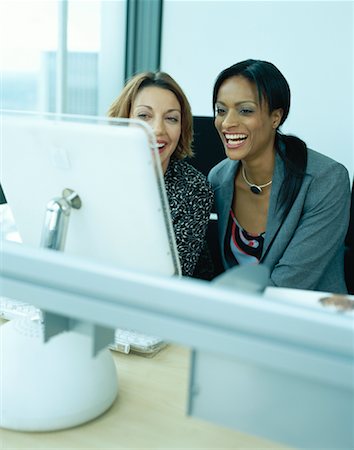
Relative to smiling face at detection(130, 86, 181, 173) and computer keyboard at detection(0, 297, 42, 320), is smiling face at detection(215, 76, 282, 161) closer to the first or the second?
smiling face at detection(130, 86, 181, 173)

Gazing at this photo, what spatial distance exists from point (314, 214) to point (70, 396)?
107 cm

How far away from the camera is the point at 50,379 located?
877 mm

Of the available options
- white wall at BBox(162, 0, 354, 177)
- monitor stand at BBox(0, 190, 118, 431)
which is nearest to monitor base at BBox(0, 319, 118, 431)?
monitor stand at BBox(0, 190, 118, 431)

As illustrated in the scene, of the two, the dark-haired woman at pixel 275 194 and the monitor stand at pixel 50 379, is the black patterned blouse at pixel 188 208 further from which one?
the monitor stand at pixel 50 379

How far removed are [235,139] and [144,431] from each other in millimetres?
1137

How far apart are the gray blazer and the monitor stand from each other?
93 centimetres

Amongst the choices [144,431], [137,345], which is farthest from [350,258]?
[144,431]

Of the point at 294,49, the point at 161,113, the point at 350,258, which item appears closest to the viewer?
the point at 161,113

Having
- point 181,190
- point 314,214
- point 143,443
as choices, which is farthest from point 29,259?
point 314,214

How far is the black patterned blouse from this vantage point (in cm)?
167

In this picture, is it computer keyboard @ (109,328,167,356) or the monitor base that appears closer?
the monitor base

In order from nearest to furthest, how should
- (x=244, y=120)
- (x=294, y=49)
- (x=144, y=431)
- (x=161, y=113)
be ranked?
(x=144, y=431) < (x=161, y=113) < (x=244, y=120) < (x=294, y=49)

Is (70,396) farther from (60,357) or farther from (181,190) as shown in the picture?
(181,190)

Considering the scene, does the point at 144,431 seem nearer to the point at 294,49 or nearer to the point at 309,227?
the point at 309,227
